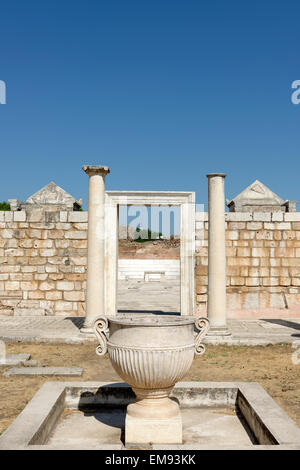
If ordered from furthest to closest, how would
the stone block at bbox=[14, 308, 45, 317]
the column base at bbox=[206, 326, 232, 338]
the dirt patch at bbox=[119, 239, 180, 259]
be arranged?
the dirt patch at bbox=[119, 239, 180, 259] < the stone block at bbox=[14, 308, 45, 317] < the column base at bbox=[206, 326, 232, 338]

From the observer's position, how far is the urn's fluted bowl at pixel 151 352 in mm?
3490

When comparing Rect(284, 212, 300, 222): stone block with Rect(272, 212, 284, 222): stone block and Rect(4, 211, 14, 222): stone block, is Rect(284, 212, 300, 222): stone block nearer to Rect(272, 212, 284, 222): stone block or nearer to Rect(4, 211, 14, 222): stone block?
Rect(272, 212, 284, 222): stone block

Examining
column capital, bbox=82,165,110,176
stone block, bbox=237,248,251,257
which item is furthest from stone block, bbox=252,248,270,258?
column capital, bbox=82,165,110,176

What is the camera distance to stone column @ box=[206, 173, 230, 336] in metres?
8.70

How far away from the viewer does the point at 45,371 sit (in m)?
6.18

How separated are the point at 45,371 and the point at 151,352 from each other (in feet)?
10.7

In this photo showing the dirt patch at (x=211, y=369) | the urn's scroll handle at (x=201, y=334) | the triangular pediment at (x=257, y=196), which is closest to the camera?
the urn's scroll handle at (x=201, y=334)

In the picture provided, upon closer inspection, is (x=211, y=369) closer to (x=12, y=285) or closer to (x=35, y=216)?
(x=12, y=285)

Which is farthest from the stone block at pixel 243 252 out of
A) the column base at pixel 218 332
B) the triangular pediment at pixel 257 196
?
the column base at pixel 218 332

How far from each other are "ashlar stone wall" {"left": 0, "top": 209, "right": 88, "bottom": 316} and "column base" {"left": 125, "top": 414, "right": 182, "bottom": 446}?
793cm

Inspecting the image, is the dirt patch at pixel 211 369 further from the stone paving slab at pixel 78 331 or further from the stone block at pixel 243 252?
the stone block at pixel 243 252

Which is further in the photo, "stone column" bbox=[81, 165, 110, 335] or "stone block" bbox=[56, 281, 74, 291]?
"stone block" bbox=[56, 281, 74, 291]

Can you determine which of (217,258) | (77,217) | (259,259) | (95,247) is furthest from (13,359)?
(259,259)

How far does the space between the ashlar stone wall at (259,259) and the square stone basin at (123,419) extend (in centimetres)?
692
